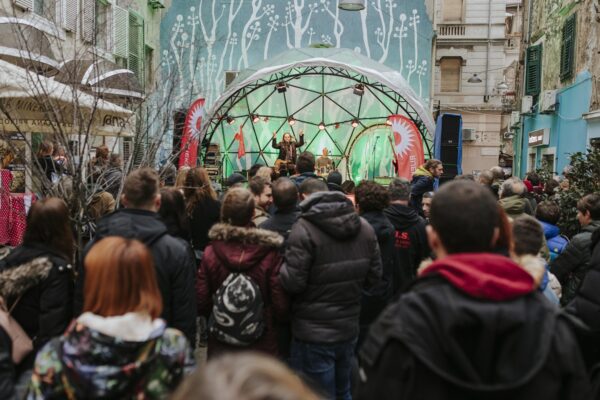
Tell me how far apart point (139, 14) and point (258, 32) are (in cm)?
482

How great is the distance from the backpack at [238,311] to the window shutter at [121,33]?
13.5 meters

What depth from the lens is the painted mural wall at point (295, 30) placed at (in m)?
22.6

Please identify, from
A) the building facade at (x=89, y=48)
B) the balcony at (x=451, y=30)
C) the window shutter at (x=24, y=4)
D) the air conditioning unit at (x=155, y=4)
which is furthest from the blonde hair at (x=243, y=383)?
the balcony at (x=451, y=30)

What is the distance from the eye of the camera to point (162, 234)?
356cm

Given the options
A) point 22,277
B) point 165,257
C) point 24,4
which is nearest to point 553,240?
point 165,257

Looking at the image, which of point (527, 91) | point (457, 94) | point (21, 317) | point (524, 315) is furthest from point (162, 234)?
point (457, 94)

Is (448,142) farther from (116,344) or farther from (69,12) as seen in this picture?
(116,344)

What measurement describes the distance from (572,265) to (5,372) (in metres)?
4.34

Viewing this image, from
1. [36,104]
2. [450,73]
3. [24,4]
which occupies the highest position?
[450,73]

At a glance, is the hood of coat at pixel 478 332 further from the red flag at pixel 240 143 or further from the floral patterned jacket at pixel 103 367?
the red flag at pixel 240 143

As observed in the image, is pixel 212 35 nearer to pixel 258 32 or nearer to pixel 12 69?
pixel 258 32

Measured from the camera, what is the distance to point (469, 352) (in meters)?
2.00

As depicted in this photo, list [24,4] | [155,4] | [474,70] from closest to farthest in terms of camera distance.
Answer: [24,4] < [155,4] < [474,70]

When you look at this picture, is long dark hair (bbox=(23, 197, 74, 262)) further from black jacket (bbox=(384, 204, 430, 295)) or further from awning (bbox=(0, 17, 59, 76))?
black jacket (bbox=(384, 204, 430, 295))
